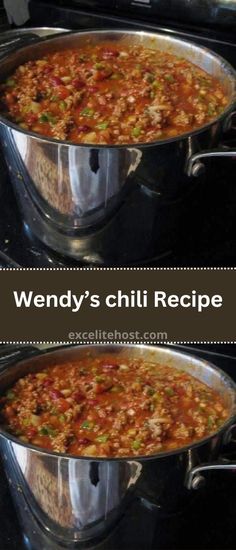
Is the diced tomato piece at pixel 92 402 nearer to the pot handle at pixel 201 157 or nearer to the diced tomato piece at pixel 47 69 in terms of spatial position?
the pot handle at pixel 201 157

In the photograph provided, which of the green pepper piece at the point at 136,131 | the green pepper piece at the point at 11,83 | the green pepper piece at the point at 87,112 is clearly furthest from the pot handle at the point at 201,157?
the green pepper piece at the point at 11,83

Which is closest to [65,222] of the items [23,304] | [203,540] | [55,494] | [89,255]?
[89,255]

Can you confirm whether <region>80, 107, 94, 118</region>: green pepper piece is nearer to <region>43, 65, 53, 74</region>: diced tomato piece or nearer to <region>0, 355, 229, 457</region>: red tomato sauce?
<region>43, 65, 53, 74</region>: diced tomato piece

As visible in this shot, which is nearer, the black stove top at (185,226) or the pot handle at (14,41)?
the black stove top at (185,226)

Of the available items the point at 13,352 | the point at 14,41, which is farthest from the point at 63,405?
the point at 14,41

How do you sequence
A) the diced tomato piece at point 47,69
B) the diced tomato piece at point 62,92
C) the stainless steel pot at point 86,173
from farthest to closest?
the diced tomato piece at point 47,69 → the diced tomato piece at point 62,92 → the stainless steel pot at point 86,173

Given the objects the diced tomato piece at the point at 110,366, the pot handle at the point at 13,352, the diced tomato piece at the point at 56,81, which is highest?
the diced tomato piece at the point at 56,81

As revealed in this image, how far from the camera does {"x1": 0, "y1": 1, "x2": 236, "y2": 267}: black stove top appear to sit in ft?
5.50

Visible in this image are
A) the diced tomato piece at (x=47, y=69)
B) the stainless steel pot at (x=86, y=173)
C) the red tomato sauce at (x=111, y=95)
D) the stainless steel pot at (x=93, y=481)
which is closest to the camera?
the stainless steel pot at (x=93, y=481)

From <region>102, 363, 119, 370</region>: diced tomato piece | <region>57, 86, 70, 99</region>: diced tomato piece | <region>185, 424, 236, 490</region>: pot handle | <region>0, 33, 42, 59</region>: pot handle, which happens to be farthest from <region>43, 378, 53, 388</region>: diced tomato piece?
<region>0, 33, 42, 59</region>: pot handle

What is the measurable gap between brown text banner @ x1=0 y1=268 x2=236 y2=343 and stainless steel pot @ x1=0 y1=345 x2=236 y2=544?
0.33 meters

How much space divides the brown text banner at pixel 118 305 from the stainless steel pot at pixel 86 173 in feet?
0.30

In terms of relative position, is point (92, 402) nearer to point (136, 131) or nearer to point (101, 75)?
point (136, 131)

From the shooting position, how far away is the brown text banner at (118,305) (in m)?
1.79
